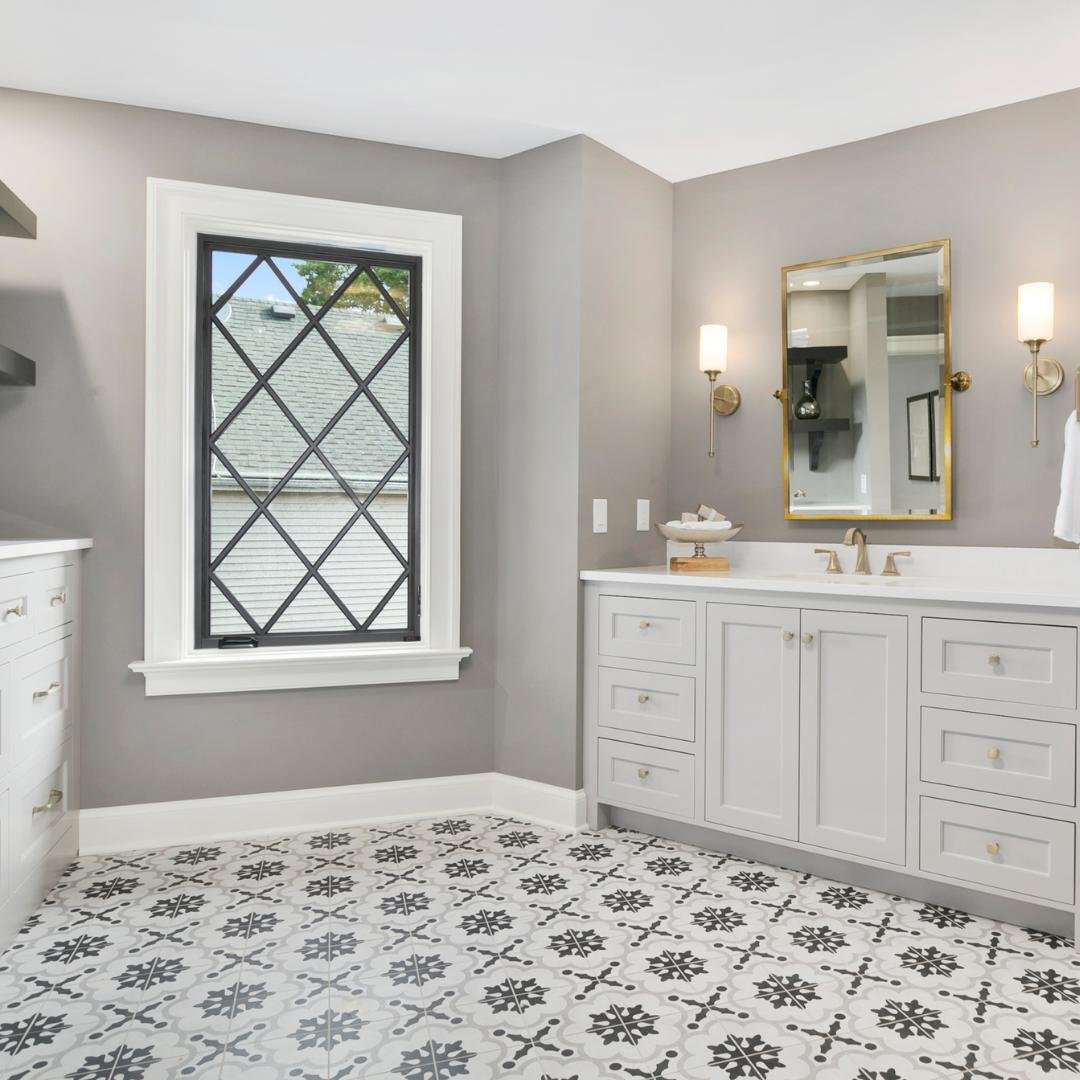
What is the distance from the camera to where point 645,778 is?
2934 mm

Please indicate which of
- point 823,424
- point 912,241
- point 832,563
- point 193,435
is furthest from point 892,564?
point 193,435

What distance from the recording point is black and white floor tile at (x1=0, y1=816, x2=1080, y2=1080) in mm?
1719

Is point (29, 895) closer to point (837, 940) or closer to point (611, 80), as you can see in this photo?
point (837, 940)

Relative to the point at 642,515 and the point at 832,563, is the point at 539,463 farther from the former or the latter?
the point at 832,563

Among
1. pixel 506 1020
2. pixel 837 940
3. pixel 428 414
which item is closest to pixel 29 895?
pixel 506 1020

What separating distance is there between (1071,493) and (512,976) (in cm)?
202

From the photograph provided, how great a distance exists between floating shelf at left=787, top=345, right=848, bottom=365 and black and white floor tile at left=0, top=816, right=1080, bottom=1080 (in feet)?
5.69

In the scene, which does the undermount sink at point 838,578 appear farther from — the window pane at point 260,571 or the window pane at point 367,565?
the window pane at point 260,571

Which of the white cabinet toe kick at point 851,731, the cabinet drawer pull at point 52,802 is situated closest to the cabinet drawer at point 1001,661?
the white cabinet toe kick at point 851,731

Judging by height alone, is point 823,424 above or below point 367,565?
above

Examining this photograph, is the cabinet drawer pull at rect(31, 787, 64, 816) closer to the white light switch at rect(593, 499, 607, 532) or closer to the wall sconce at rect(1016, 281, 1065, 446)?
the white light switch at rect(593, 499, 607, 532)

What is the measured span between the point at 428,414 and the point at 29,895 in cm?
189

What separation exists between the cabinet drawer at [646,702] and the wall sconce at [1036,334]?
4.45 feet

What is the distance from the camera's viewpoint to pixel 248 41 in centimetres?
248
